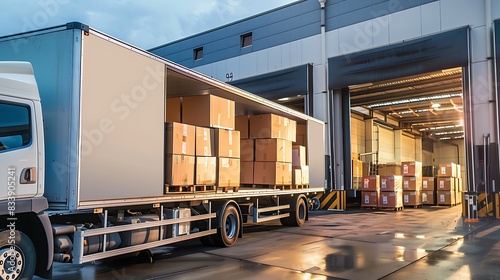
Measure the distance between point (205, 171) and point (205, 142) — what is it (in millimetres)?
560

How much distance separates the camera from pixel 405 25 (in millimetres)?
16531

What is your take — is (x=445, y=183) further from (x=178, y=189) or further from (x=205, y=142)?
(x=178, y=189)

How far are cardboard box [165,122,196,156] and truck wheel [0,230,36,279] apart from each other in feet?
9.29

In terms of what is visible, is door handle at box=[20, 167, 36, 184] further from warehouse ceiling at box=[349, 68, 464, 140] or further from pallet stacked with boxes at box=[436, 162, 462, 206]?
pallet stacked with boxes at box=[436, 162, 462, 206]

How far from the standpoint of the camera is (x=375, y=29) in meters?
17.3

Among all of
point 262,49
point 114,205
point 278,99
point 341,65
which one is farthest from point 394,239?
point 262,49

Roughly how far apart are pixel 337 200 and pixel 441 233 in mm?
7475

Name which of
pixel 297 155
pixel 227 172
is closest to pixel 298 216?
pixel 297 155

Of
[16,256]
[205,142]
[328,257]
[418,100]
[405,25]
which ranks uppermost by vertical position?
[405,25]

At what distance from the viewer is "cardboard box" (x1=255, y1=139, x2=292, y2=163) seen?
10.9 metres

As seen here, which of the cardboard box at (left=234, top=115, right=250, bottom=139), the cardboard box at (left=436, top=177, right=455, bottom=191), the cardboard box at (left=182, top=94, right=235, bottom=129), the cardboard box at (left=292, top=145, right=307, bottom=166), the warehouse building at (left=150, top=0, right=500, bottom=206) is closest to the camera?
the cardboard box at (left=182, top=94, right=235, bottom=129)

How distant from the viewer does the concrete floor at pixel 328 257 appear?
639 cm

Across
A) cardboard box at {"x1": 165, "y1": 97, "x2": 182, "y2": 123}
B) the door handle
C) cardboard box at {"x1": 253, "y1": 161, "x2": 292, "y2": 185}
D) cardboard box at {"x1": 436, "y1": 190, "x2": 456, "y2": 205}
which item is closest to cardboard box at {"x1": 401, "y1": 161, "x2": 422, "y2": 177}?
cardboard box at {"x1": 436, "y1": 190, "x2": 456, "y2": 205}

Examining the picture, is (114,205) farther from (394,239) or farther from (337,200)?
(337,200)
